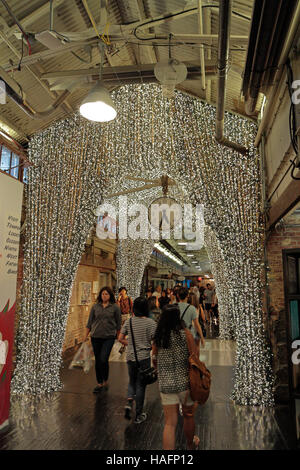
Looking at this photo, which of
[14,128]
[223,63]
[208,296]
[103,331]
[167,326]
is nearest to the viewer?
[167,326]

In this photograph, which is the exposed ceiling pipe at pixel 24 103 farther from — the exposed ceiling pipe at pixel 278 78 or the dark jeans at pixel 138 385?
the dark jeans at pixel 138 385

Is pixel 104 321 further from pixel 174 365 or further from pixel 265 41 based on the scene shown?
pixel 265 41

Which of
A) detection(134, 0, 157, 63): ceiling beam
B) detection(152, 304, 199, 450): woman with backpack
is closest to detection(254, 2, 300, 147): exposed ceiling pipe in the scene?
detection(134, 0, 157, 63): ceiling beam

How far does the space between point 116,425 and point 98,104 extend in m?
3.52

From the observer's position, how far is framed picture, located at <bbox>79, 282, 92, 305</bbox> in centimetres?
918

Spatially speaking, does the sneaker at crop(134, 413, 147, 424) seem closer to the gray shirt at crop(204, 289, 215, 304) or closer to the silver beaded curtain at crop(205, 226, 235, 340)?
the silver beaded curtain at crop(205, 226, 235, 340)

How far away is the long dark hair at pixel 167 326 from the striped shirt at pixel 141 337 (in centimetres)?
91

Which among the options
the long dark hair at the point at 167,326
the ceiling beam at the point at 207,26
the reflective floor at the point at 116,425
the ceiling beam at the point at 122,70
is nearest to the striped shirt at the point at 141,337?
the reflective floor at the point at 116,425

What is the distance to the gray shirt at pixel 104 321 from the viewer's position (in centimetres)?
500

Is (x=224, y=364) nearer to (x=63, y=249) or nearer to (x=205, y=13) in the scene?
(x=63, y=249)

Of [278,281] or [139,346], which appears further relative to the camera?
[278,281]

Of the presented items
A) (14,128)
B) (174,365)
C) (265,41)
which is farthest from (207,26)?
(174,365)

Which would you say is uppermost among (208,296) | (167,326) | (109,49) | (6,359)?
(109,49)

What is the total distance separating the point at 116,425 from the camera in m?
3.82
